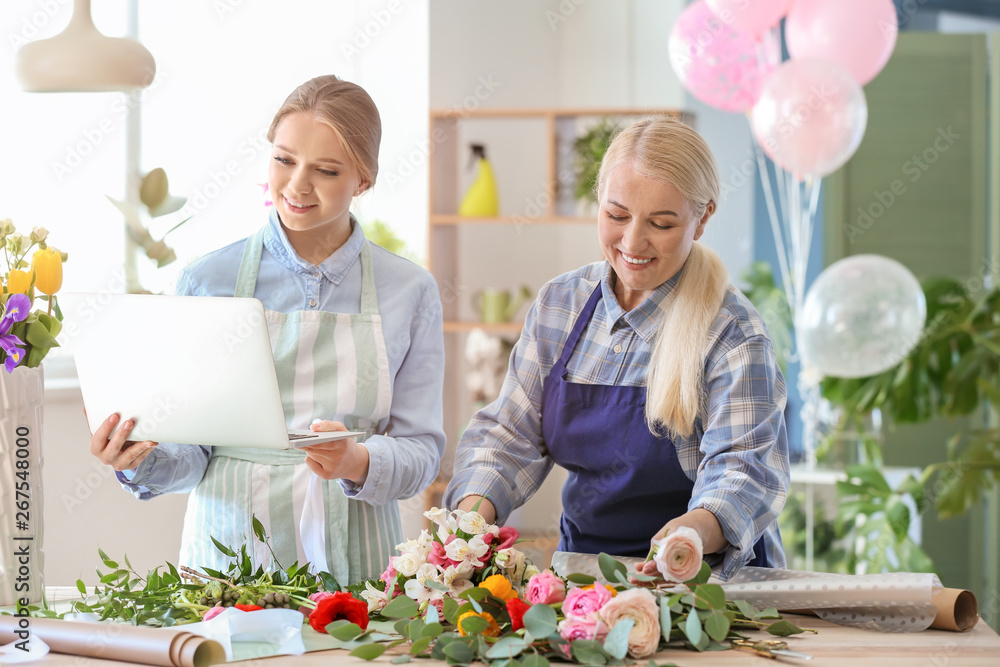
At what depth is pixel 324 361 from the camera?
1.65 meters

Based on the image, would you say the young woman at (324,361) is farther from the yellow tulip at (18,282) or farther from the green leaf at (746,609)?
the green leaf at (746,609)

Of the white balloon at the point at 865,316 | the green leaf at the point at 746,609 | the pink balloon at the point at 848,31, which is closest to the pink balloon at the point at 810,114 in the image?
the pink balloon at the point at 848,31

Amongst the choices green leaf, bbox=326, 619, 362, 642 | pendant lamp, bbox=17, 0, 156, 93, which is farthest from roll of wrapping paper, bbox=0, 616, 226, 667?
pendant lamp, bbox=17, 0, 156, 93

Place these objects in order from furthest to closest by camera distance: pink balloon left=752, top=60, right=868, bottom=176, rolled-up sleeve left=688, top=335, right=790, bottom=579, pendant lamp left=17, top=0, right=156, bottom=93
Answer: pink balloon left=752, top=60, right=868, bottom=176 < pendant lamp left=17, top=0, right=156, bottom=93 < rolled-up sleeve left=688, top=335, right=790, bottom=579

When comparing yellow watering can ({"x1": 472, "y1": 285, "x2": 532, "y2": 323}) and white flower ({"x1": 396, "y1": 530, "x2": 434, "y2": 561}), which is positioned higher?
yellow watering can ({"x1": 472, "y1": 285, "x2": 532, "y2": 323})

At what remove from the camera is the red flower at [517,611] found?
46.3 inches

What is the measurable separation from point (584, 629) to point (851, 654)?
0.35 metres

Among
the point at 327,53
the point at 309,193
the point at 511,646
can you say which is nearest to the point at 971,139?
the point at 327,53

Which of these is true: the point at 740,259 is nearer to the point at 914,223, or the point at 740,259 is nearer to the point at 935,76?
the point at 914,223

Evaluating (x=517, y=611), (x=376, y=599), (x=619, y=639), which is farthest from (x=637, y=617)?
(x=376, y=599)

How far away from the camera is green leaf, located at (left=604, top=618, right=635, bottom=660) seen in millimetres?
1101

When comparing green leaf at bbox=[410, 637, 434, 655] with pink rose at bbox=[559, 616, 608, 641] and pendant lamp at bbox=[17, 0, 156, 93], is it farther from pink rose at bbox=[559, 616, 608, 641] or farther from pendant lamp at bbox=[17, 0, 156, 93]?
pendant lamp at bbox=[17, 0, 156, 93]

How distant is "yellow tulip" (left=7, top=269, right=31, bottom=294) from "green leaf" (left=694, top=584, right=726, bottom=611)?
1003 millimetres

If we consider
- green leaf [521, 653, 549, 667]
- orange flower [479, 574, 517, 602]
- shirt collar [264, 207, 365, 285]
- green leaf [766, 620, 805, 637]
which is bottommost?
green leaf [766, 620, 805, 637]
